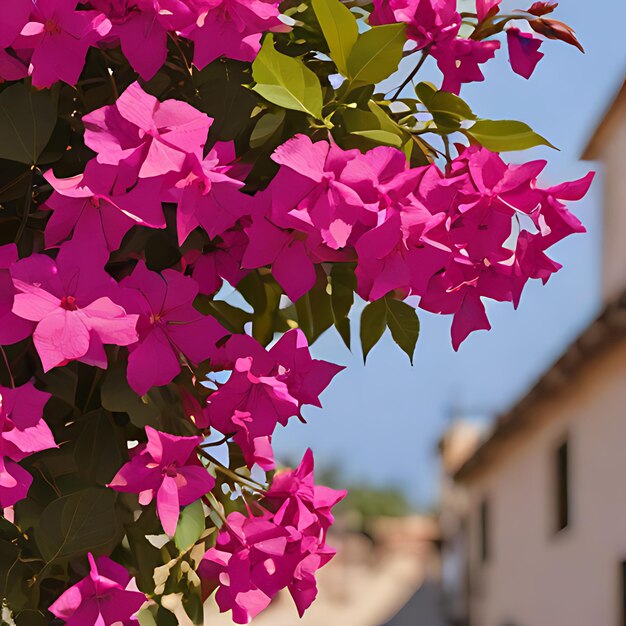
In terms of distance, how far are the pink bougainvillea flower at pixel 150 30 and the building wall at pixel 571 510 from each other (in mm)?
8780

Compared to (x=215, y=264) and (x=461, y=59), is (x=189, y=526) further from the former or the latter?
(x=461, y=59)

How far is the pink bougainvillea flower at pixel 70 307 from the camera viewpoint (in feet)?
4.42

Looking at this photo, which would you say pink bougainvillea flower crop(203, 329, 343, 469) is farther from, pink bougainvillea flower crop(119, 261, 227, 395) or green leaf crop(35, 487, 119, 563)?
green leaf crop(35, 487, 119, 563)

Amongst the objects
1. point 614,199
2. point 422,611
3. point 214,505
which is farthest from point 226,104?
point 422,611

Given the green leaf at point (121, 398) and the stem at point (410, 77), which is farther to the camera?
the stem at point (410, 77)

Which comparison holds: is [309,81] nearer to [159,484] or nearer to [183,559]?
[159,484]

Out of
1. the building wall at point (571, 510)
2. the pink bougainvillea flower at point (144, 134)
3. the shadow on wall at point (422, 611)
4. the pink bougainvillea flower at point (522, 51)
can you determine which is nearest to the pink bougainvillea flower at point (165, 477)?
the pink bougainvillea flower at point (144, 134)

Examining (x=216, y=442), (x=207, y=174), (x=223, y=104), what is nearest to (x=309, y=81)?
(x=223, y=104)

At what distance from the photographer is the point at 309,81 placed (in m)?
1.54

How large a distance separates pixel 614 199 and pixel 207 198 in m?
12.3

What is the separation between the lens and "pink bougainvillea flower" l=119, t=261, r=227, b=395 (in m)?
1.45

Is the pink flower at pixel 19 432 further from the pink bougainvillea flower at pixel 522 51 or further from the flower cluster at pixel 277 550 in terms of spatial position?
the pink bougainvillea flower at pixel 522 51

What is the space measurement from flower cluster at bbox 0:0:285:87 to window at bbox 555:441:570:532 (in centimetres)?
1135

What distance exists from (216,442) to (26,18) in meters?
0.65
